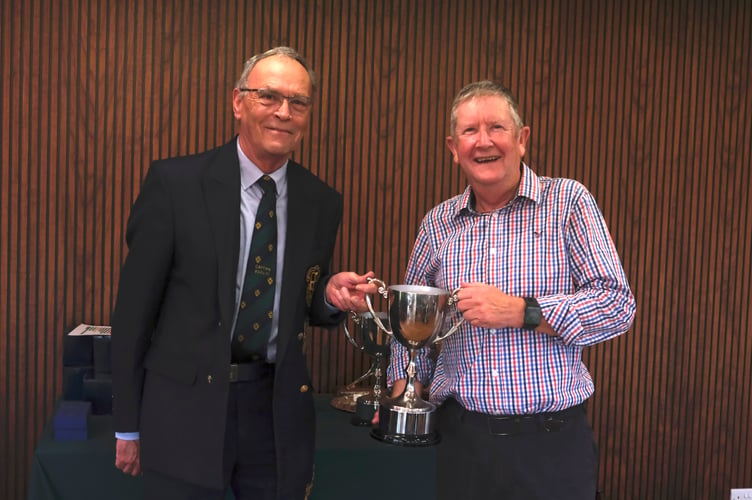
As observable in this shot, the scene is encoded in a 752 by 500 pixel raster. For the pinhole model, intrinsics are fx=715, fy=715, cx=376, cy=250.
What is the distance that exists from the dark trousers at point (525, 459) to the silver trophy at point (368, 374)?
1033 millimetres

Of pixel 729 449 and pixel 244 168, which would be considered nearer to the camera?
pixel 244 168

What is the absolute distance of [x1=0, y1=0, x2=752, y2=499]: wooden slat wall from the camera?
10.8 ft

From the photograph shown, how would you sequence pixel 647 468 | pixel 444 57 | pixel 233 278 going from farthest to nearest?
pixel 647 468, pixel 444 57, pixel 233 278

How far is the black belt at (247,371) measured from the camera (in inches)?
Result: 79.4

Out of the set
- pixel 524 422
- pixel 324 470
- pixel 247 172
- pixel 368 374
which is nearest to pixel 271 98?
pixel 247 172

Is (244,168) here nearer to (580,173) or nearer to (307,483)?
(307,483)

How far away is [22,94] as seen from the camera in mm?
3246

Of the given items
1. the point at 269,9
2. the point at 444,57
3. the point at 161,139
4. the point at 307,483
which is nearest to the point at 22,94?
the point at 161,139

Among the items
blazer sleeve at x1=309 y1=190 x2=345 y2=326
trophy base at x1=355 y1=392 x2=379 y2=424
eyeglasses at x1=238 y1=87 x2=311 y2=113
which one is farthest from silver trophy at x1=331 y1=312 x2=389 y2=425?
eyeglasses at x1=238 y1=87 x2=311 y2=113

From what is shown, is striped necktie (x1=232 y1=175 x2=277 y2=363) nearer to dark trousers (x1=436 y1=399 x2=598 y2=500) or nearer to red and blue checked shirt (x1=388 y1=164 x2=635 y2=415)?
red and blue checked shirt (x1=388 y1=164 x2=635 y2=415)

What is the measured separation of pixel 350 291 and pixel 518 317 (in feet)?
1.74

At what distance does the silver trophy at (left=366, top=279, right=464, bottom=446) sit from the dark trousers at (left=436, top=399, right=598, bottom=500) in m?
0.11

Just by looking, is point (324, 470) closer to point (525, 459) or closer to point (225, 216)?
point (525, 459)

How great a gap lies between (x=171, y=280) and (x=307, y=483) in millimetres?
729
